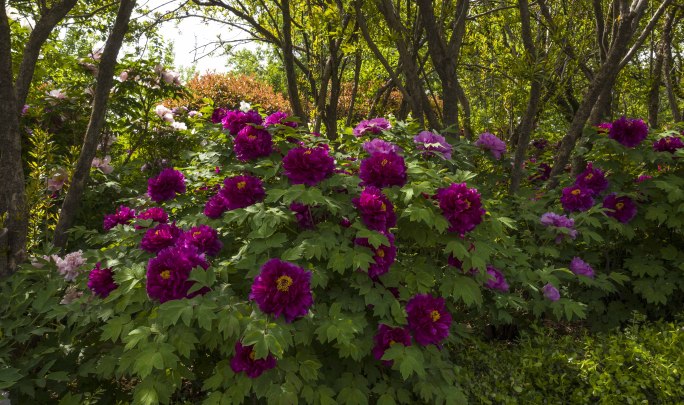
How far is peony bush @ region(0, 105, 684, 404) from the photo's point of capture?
6.61 feet

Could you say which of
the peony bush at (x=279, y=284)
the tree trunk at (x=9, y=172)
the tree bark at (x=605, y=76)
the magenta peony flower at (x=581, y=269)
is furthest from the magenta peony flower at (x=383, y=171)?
the tree bark at (x=605, y=76)

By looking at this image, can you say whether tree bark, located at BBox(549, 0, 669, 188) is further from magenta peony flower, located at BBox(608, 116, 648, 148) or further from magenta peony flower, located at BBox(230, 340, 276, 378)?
magenta peony flower, located at BBox(230, 340, 276, 378)

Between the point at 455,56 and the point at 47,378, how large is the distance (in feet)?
11.6

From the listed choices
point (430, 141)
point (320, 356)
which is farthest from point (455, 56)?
point (320, 356)

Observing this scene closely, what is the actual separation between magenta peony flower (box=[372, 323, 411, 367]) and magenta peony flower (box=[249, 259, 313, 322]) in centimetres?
37

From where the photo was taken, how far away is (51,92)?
15.5 feet

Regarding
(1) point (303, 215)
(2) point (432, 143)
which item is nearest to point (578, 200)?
(2) point (432, 143)

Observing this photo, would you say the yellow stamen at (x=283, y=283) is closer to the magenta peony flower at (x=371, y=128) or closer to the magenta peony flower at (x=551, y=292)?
the magenta peony flower at (x=371, y=128)

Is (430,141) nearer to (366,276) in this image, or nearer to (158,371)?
(366,276)

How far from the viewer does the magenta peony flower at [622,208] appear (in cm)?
352

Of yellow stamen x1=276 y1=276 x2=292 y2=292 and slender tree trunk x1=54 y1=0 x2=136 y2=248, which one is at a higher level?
slender tree trunk x1=54 y1=0 x2=136 y2=248

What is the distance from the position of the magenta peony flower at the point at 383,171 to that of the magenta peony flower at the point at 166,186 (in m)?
1.11

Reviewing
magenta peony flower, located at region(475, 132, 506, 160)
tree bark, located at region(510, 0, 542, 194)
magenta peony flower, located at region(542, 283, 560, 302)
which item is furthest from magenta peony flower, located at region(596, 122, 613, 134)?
magenta peony flower, located at region(542, 283, 560, 302)

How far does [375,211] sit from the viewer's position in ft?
7.31
